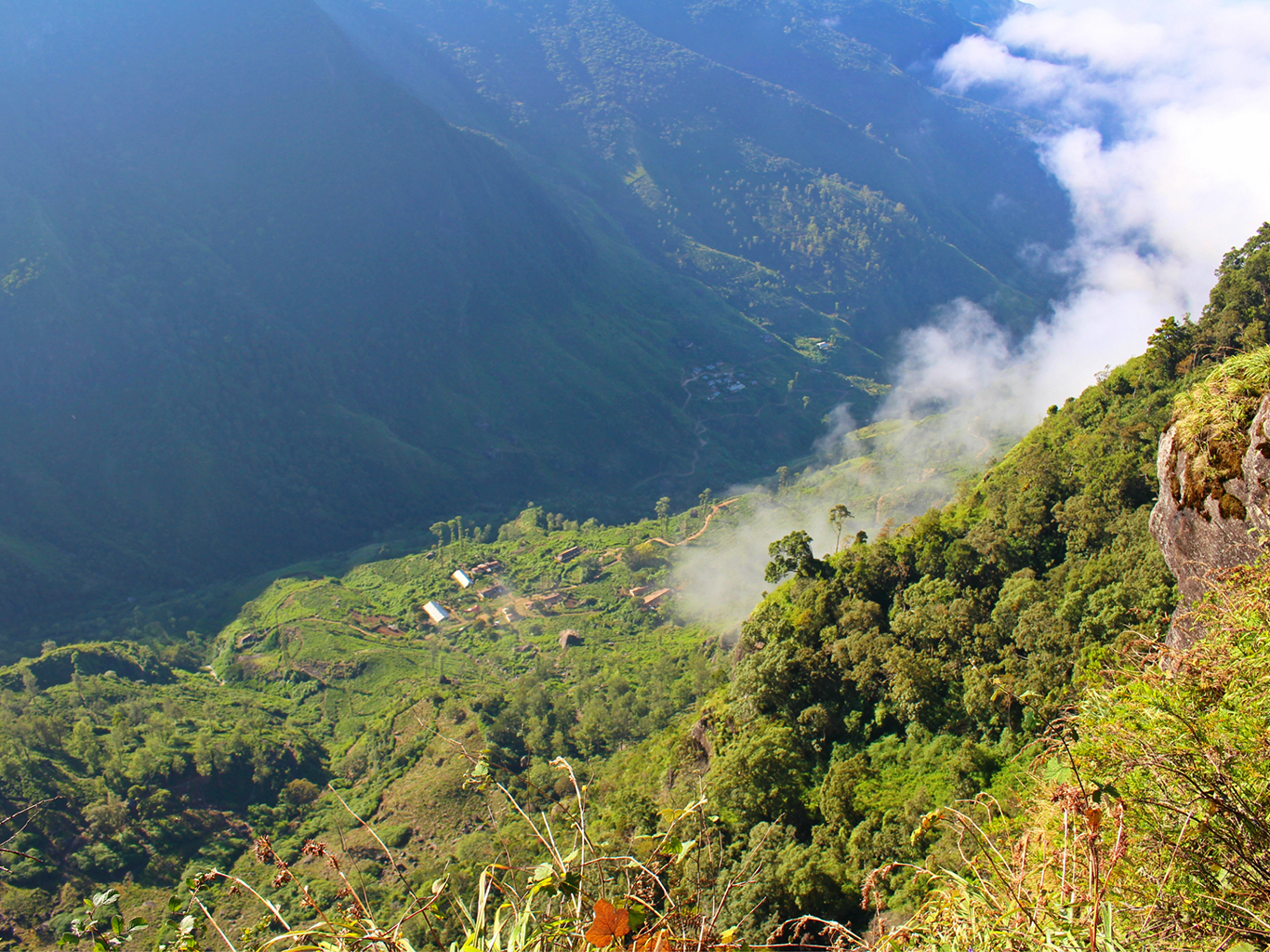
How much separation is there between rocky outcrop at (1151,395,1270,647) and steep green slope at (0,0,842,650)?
10208 centimetres

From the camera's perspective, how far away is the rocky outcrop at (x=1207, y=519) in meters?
14.7

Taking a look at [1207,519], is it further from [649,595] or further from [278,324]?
[278,324]

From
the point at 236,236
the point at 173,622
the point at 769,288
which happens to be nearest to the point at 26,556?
the point at 173,622

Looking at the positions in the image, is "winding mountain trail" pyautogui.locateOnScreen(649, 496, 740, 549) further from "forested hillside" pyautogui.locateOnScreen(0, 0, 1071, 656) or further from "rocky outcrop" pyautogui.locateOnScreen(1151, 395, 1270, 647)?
"rocky outcrop" pyautogui.locateOnScreen(1151, 395, 1270, 647)

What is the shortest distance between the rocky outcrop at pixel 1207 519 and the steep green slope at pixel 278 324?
102 m

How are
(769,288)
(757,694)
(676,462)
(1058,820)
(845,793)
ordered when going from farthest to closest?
1. (769,288)
2. (676,462)
3. (757,694)
4. (845,793)
5. (1058,820)

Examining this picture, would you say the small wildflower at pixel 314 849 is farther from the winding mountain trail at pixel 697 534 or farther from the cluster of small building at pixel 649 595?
the winding mountain trail at pixel 697 534

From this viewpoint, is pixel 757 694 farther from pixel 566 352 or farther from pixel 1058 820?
pixel 566 352

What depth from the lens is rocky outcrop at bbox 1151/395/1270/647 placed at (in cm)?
1474

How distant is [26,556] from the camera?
297 feet

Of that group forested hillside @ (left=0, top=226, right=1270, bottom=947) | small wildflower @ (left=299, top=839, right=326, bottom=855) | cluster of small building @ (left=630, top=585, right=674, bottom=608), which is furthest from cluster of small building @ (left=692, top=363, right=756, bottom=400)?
small wildflower @ (left=299, top=839, right=326, bottom=855)

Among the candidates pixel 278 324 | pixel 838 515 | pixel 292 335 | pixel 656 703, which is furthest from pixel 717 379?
pixel 656 703

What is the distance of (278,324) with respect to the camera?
132000 millimetres

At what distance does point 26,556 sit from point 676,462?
92.6m
